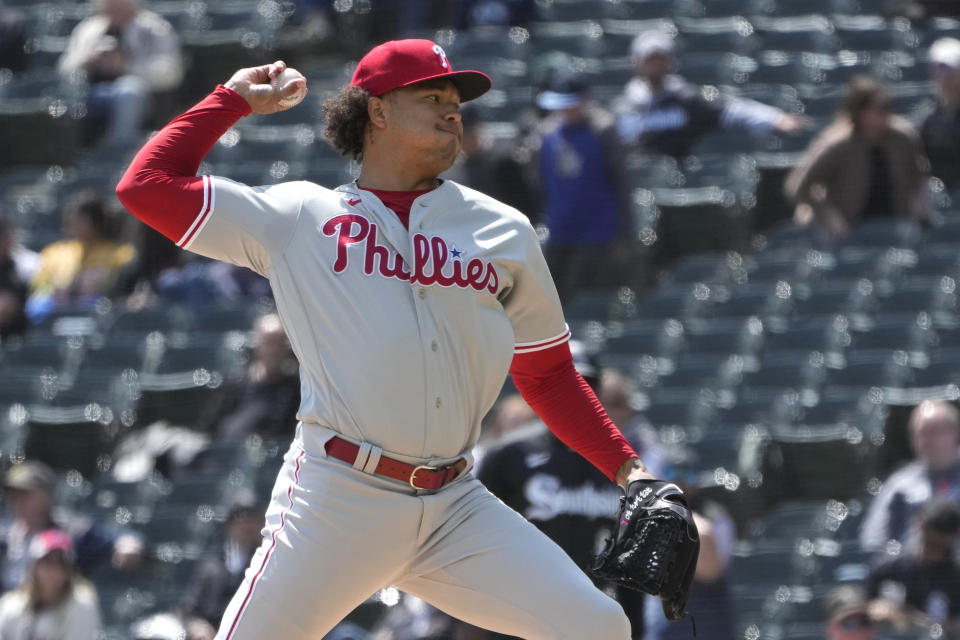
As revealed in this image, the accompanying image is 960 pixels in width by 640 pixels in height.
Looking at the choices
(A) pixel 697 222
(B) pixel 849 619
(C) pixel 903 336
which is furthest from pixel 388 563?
(A) pixel 697 222

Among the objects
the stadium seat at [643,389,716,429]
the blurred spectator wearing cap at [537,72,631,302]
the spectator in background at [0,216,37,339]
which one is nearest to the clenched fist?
the stadium seat at [643,389,716,429]

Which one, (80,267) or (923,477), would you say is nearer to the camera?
(923,477)

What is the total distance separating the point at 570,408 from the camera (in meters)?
3.01

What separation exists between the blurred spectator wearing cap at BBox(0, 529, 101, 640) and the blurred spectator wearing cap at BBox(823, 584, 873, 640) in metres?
2.46

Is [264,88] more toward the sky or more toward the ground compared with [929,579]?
more toward the sky

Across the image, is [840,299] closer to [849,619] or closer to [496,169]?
[496,169]

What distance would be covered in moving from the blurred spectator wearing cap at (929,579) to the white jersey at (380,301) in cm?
239

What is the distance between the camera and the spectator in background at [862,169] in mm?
6488

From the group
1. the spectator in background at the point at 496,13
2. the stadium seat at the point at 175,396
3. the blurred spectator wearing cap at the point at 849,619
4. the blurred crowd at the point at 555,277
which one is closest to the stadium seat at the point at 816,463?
the blurred crowd at the point at 555,277

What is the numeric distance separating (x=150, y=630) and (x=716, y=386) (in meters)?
2.39

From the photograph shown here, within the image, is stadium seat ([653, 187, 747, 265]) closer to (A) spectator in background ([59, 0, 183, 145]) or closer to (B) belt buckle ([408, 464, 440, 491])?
(A) spectator in background ([59, 0, 183, 145])

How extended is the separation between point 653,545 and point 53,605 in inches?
128

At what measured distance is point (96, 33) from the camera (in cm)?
888

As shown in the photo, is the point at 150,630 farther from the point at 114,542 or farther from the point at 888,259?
the point at 888,259
